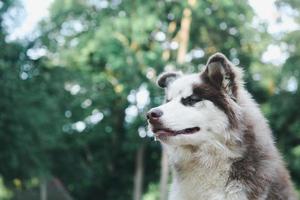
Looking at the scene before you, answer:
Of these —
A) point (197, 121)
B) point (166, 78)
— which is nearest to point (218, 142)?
point (197, 121)

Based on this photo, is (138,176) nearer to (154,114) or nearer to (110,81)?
(110,81)

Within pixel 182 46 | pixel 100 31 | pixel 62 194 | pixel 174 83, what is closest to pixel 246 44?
pixel 182 46

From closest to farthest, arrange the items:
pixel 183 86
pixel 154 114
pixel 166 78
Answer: pixel 154 114 → pixel 183 86 → pixel 166 78

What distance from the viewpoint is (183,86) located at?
525 centimetres

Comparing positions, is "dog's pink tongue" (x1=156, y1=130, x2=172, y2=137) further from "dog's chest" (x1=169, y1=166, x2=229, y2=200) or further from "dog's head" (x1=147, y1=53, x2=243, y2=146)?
"dog's chest" (x1=169, y1=166, x2=229, y2=200)

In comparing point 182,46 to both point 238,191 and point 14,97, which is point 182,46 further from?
point 238,191

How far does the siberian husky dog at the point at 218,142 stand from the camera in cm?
477

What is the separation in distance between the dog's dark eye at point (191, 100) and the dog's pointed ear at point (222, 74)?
0.59ft

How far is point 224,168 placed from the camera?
Answer: 488cm

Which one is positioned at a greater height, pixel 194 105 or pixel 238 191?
pixel 194 105

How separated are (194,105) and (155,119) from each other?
15.0 inches

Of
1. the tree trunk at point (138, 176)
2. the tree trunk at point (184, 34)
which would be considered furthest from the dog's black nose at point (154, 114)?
the tree trunk at point (138, 176)

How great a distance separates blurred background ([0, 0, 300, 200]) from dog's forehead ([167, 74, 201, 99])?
13740mm

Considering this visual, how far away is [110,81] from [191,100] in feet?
66.9
